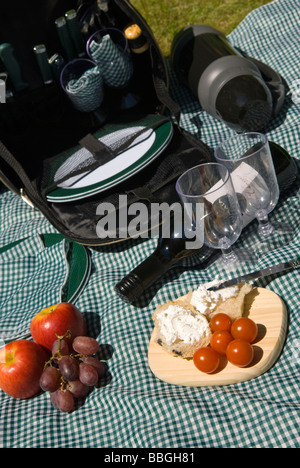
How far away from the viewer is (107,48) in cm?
154

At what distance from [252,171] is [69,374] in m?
0.51

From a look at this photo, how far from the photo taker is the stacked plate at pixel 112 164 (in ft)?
4.48

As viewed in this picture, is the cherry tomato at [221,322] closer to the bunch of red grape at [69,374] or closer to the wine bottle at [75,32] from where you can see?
the bunch of red grape at [69,374]

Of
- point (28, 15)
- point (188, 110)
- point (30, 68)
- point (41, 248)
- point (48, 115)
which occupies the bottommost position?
point (188, 110)

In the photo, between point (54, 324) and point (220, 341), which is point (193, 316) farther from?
point (54, 324)

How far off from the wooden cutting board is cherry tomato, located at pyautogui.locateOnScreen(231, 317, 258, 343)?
0.03m

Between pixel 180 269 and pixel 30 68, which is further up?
pixel 30 68

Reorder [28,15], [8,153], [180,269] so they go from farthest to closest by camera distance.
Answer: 1. [28,15]
2. [8,153]
3. [180,269]

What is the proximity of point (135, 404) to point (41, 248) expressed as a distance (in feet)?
1.77

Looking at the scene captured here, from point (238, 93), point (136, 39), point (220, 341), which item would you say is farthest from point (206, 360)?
point (136, 39)

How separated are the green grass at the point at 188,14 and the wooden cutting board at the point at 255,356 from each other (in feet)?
4.61

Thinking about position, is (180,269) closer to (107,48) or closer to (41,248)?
(41,248)

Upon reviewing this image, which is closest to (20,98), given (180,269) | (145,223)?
(145,223)

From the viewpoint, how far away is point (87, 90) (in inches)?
61.0
